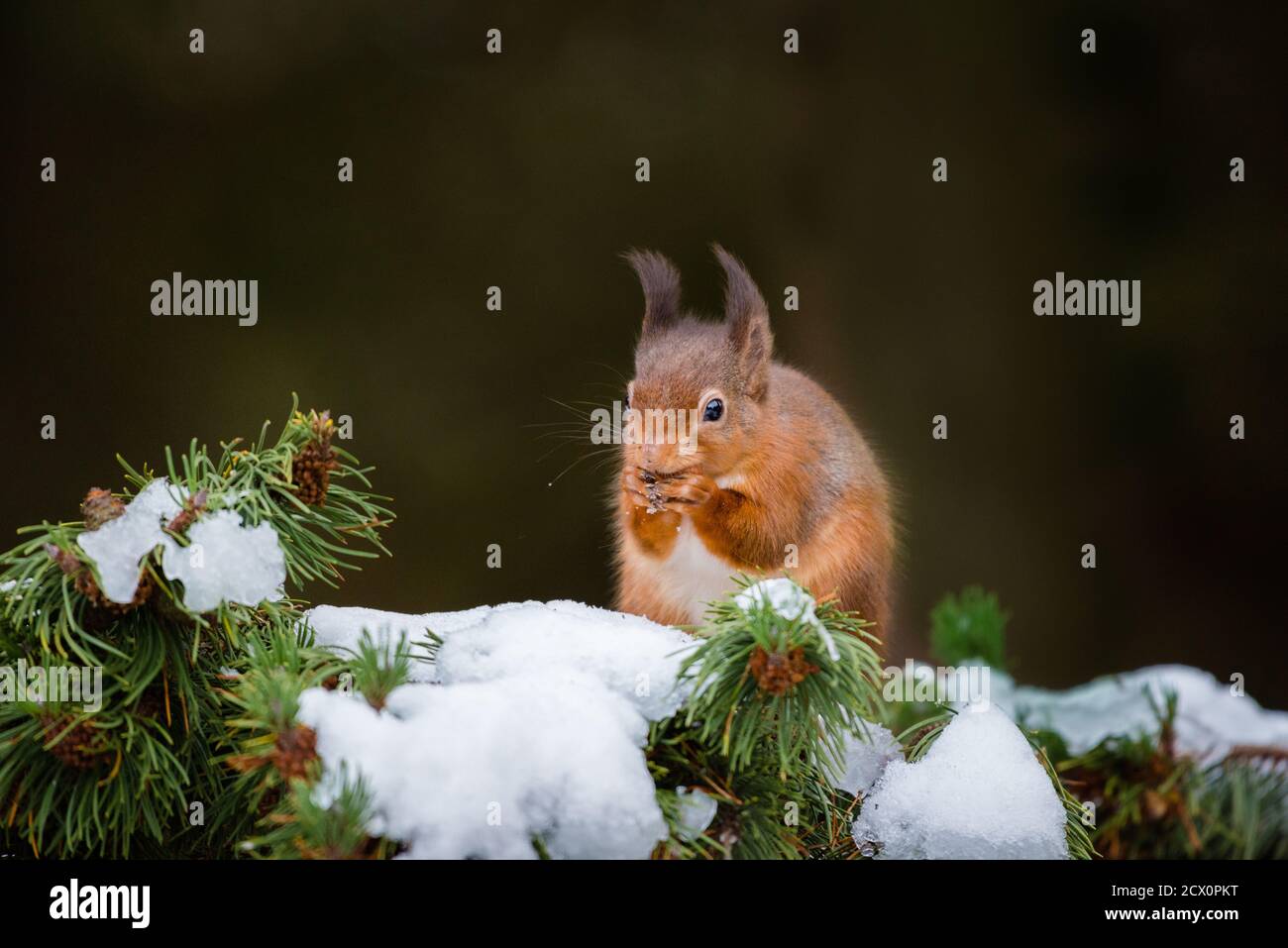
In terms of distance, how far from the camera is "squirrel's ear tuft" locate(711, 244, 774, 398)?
172cm

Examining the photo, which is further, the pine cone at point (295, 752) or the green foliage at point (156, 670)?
the green foliage at point (156, 670)

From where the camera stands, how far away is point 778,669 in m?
0.79

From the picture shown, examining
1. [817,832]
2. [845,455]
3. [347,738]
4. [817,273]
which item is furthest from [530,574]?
[347,738]

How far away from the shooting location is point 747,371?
1.76m

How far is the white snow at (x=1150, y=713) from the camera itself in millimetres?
976

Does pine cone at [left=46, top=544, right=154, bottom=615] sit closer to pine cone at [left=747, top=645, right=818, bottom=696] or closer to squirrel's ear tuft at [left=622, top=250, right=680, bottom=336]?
pine cone at [left=747, top=645, right=818, bottom=696]

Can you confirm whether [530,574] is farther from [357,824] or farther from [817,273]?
[357,824]

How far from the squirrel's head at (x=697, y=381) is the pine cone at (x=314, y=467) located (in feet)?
2.47

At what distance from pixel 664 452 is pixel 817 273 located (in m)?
1.52

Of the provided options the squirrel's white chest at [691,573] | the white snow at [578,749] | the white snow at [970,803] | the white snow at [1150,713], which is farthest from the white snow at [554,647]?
the squirrel's white chest at [691,573]

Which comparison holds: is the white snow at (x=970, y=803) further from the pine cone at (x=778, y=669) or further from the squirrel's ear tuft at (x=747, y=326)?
the squirrel's ear tuft at (x=747, y=326)

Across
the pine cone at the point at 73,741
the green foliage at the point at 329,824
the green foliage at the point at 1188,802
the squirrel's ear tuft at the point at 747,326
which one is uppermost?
the squirrel's ear tuft at the point at 747,326
